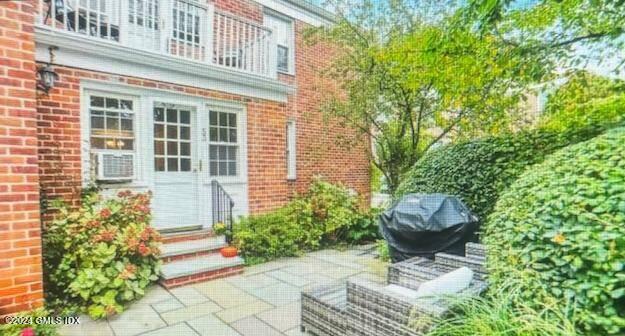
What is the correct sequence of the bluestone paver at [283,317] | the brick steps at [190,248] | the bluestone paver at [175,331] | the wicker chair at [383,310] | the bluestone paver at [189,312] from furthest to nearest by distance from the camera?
1. the brick steps at [190,248]
2. the bluestone paver at [189,312]
3. the bluestone paver at [283,317]
4. the bluestone paver at [175,331]
5. the wicker chair at [383,310]

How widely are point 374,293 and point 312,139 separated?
5.72 m

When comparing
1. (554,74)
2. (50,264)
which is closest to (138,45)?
(50,264)

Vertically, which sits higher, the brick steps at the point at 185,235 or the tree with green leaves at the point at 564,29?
the tree with green leaves at the point at 564,29

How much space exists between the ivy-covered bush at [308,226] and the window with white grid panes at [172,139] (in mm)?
1407

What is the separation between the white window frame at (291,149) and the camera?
7.38 m

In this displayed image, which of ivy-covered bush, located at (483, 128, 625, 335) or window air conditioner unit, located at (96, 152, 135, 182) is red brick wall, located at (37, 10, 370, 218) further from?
ivy-covered bush, located at (483, 128, 625, 335)

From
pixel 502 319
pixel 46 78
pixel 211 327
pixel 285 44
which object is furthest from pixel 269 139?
pixel 502 319

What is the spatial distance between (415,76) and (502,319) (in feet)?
12.5

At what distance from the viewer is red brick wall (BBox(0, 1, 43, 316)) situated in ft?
8.50

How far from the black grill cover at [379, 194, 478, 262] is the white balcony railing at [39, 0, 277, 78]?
357cm

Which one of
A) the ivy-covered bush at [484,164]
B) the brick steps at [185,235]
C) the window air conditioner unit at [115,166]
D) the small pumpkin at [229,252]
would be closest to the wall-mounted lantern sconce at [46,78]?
the window air conditioner unit at [115,166]

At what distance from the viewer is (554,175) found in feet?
7.54

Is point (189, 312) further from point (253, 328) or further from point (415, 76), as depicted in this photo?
point (415, 76)

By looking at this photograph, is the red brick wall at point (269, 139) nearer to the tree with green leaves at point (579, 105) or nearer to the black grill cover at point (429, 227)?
the black grill cover at point (429, 227)
